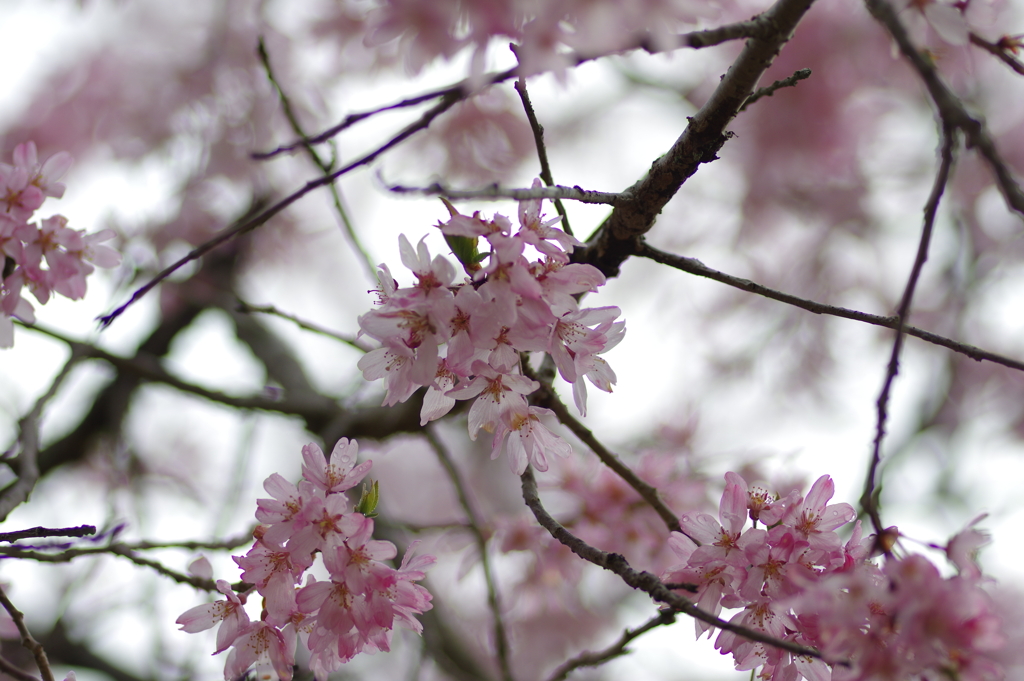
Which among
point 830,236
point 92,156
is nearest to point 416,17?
point 830,236

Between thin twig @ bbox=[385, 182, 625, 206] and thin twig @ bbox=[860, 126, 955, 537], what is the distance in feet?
1.34

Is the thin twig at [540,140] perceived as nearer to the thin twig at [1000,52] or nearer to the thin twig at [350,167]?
the thin twig at [350,167]

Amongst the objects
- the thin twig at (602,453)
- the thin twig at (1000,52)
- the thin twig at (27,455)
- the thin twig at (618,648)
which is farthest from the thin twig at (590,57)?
the thin twig at (27,455)

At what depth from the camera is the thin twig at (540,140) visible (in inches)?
40.8

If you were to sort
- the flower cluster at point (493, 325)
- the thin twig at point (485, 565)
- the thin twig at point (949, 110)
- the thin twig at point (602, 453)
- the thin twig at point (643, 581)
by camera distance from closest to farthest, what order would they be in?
1. the thin twig at point (949, 110)
2. the thin twig at point (643, 581)
3. the flower cluster at point (493, 325)
4. the thin twig at point (602, 453)
5. the thin twig at point (485, 565)

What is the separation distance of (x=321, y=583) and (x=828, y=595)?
697mm

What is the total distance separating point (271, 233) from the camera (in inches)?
149

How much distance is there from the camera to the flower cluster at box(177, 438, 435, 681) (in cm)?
98

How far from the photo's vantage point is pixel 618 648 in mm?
1235

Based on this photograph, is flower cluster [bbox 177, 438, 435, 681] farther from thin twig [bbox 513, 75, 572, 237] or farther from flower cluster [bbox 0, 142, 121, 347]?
flower cluster [bbox 0, 142, 121, 347]

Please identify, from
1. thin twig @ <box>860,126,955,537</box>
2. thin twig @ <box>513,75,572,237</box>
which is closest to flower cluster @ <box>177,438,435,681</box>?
thin twig @ <box>513,75,572,237</box>

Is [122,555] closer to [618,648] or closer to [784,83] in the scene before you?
[618,648]

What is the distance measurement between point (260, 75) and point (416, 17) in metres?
3.09

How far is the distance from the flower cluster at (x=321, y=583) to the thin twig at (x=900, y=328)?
2.10 feet
